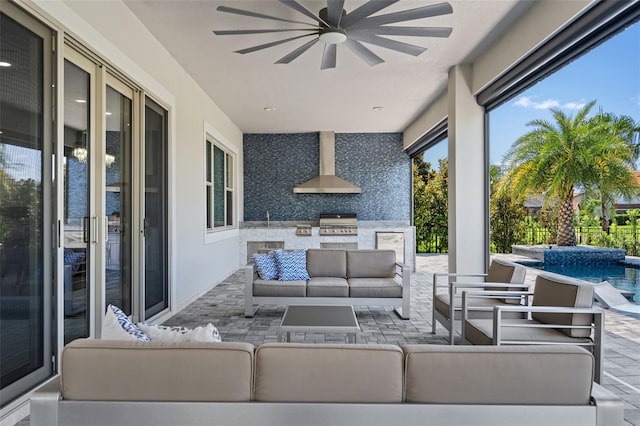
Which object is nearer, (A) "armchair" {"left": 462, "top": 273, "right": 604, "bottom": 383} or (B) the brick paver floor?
(A) "armchair" {"left": 462, "top": 273, "right": 604, "bottom": 383}

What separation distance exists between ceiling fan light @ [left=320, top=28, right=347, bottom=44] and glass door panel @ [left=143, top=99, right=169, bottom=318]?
6.42 feet

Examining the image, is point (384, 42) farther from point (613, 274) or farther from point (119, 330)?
point (119, 330)

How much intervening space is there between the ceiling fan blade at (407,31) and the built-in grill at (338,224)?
5.27 metres

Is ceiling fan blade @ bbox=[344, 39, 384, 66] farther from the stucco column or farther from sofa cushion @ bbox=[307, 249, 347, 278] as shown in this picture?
sofa cushion @ bbox=[307, 249, 347, 278]

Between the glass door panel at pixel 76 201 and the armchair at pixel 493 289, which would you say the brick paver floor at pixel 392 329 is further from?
the glass door panel at pixel 76 201

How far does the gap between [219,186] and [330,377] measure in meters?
6.22

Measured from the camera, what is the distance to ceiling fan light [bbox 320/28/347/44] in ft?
10.4

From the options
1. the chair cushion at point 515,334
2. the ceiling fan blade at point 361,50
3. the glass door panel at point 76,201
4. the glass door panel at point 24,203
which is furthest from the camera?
the ceiling fan blade at point 361,50

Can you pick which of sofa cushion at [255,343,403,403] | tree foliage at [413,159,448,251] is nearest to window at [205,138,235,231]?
tree foliage at [413,159,448,251]

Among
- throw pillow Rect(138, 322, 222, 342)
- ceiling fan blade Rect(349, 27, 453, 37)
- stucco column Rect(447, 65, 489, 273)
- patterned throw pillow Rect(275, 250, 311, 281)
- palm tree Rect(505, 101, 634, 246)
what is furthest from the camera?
stucco column Rect(447, 65, 489, 273)

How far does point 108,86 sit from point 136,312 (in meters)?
2.03

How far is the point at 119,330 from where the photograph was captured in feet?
4.77

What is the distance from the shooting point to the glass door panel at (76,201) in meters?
2.75

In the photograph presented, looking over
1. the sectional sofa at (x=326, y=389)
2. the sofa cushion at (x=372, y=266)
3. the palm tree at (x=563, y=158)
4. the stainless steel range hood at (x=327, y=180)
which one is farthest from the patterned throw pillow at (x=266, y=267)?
the stainless steel range hood at (x=327, y=180)
